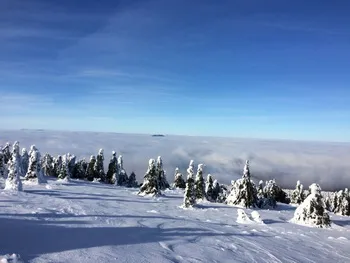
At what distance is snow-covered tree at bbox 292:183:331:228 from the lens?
40.1m

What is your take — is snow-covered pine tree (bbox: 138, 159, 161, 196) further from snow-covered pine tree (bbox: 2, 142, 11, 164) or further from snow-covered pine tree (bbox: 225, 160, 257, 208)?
snow-covered pine tree (bbox: 2, 142, 11, 164)

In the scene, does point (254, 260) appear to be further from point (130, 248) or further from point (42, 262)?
point (42, 262)

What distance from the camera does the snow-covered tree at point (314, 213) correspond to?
40.1 m

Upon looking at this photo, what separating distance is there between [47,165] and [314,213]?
89.8m

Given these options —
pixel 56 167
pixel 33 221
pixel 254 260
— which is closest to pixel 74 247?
pixel 33 221

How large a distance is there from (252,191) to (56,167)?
2870 inches

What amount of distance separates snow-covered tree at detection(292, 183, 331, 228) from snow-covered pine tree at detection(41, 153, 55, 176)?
8600 centimetres

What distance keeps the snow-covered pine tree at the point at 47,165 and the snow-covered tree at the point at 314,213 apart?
282 ft

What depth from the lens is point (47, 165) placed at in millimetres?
108438

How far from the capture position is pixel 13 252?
11547 millimetres

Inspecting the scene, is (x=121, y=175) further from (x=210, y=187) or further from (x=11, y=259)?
(x=11, y=259)

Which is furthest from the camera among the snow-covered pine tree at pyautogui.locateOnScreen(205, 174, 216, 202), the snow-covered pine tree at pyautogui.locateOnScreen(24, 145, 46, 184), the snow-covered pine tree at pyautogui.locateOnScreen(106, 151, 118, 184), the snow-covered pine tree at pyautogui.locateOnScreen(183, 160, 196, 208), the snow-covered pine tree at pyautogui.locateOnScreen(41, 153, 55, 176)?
the snow-covered pine tree at pyautogui.locateOnScreen(41, 153, 55, 176)

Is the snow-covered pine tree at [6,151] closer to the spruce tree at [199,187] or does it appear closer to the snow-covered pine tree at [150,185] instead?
the snow-covered pine tree at [150,185]

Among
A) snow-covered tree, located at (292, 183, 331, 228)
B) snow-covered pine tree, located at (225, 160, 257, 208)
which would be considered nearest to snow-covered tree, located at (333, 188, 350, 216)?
snow-covered pine tree, located at (225, 160, 257, 208)
